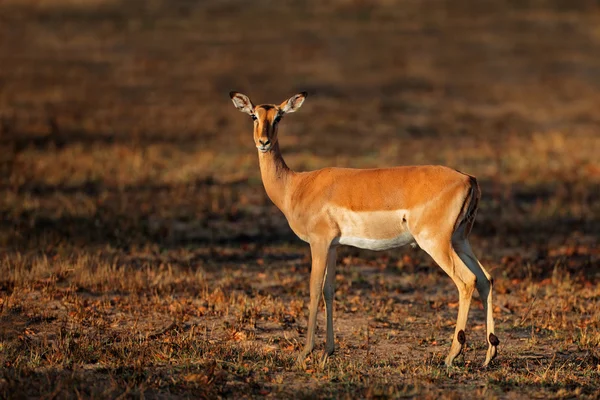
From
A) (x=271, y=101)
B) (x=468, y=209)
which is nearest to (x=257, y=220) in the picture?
(x=468, y=209)

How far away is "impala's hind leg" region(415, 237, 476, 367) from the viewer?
9062 mm

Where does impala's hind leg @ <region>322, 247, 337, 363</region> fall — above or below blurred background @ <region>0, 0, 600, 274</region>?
below

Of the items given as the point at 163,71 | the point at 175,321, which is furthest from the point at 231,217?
the point at 163,71

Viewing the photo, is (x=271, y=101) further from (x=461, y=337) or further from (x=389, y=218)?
(x=461, y=337)

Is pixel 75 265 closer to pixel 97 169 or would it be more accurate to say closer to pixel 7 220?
pixel 7 220

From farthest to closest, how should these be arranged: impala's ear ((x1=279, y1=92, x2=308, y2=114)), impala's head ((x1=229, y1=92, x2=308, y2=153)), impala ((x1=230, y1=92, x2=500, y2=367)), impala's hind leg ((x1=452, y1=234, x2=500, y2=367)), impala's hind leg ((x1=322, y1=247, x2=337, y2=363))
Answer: impala's ear ((x1=279, y1=92, x2=308, y2=114)), impala's head ((x1=229, y1=92, x2=308, y2=153)), impala's hind leg ((x1=322, y1=247, x2=337, y2=363)), impala's hind leg ((x1=452, y1=234, x2=500, y2=367)), impala ((x1=230, y1=92, x2=500, y2=367))

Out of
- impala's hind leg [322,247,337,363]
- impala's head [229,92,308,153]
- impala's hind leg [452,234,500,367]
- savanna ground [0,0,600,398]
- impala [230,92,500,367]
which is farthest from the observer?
impala's head [229,92,308,153]

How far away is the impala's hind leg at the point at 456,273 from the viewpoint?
9062mm

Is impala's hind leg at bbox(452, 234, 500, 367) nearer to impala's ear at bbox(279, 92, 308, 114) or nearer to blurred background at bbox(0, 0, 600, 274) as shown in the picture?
impala's ear at bbox(279, 92, 308, 114)

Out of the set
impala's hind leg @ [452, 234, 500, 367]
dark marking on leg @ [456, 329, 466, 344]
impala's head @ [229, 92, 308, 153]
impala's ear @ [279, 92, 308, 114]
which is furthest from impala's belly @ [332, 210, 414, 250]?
impala's ear @ [279, 92, 308, 114]

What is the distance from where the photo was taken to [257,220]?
56.5 ft

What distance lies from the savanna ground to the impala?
690 mm

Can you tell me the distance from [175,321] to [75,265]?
2793 millimetres

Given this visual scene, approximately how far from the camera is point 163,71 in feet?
130
